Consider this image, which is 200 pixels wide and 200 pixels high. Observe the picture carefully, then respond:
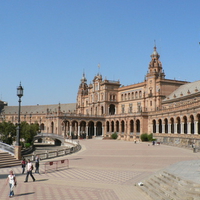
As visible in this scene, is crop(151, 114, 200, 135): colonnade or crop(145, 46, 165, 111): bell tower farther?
crop(145, 46, 165, 111): bell tower

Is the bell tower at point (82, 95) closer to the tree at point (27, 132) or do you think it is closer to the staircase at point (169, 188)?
the tree at point (27, 132)

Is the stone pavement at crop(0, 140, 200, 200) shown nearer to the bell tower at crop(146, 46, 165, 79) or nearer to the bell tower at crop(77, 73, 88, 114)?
the bell tower at crop(146, 46, 165, 79)

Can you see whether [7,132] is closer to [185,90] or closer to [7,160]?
[7,160]

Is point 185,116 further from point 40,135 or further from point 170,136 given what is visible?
point 40,135

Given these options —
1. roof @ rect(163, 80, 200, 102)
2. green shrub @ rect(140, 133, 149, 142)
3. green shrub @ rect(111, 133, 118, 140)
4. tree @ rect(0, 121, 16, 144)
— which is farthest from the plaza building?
tree @ rect(0, 121, 16, 144)

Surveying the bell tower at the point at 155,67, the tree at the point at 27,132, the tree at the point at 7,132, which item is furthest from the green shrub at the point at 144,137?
the tree at the point at 7,132

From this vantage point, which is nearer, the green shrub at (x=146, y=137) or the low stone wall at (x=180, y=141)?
A: the low stone wall at (x=180, y=141)

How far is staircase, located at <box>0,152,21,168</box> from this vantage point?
97.5ft

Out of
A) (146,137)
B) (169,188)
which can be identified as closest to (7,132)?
(146,137)

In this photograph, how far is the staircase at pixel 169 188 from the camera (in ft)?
50.6

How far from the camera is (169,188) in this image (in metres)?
17.3

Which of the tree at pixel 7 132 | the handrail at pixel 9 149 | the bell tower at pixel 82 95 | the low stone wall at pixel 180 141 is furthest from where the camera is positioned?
the bell tower at pixel 82 95

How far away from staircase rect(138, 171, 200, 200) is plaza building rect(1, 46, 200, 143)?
35.4m

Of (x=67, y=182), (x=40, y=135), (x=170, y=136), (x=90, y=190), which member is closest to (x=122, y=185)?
(x=90, y=190)
